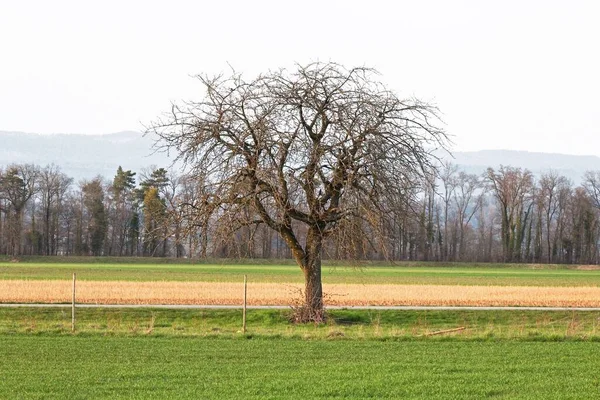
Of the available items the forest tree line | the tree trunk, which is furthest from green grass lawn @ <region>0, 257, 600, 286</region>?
the tree trunk

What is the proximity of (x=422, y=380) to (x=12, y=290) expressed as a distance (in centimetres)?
3099

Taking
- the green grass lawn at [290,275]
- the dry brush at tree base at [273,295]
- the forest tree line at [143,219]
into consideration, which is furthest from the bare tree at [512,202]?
the dry brush at tree base at [273,295]

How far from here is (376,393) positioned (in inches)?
587

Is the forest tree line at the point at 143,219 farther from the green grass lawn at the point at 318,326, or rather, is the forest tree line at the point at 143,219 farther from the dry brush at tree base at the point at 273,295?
the green grass lawn at the point at 318,326

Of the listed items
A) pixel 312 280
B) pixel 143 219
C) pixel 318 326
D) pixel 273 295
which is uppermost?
pixel 143 219

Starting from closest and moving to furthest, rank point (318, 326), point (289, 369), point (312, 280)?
point (289, 369) < point (318, 326) < point (312, 280)

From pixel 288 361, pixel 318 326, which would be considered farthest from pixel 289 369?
pixel 318 326

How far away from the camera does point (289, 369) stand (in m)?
17.7

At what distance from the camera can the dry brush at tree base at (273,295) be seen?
38844mm

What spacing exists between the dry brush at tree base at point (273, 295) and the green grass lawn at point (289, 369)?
534 inches

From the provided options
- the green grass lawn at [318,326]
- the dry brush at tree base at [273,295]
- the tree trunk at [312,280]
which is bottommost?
the green grass lawn at [318,326]

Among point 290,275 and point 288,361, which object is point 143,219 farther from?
point 288,361

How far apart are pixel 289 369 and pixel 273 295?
24.9m

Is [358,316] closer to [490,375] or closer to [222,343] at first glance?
[222,343]
